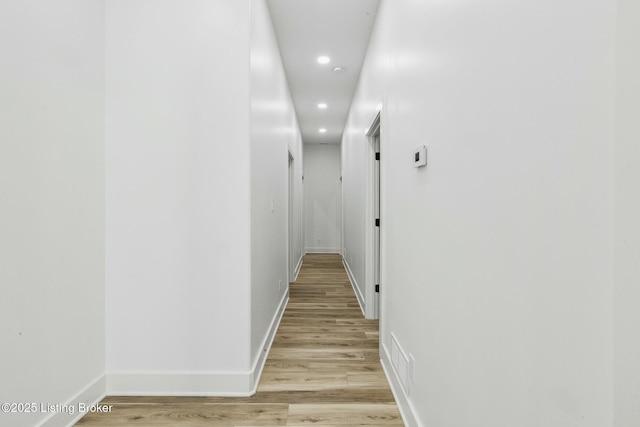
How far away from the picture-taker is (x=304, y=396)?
1.98 metres

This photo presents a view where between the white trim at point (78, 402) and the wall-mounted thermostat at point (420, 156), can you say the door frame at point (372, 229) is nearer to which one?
the wall-mounted thermostat at point (420, 156)

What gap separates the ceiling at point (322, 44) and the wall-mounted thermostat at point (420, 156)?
1.82 metres

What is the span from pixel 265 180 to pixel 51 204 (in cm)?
137

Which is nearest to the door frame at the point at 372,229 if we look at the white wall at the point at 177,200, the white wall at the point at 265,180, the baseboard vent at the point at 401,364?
the white wall at the point at 265,180

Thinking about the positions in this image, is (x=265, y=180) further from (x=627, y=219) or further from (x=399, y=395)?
(x=627, y=219)

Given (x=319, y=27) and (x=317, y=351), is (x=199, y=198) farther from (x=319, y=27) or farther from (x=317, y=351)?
(x=319, y=27)

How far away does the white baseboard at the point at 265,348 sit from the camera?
2.06 m

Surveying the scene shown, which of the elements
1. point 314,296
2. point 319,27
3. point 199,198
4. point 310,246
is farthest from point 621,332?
point 310,246

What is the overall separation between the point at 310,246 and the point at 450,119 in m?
7.02

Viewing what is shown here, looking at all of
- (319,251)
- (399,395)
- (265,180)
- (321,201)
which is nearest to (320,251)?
(319,251)

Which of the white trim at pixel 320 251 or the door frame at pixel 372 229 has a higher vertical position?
the door frame at pixel 372 229

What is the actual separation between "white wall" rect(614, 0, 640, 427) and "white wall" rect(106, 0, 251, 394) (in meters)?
1.77

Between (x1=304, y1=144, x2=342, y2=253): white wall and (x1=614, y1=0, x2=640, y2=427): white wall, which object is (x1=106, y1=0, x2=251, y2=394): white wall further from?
(x1=304, y1=144, x2=342, y2=253): white wall

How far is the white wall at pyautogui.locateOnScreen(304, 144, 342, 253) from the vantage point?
807cm
